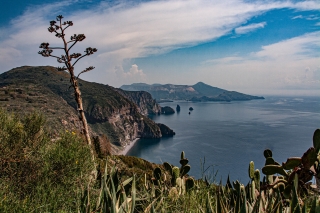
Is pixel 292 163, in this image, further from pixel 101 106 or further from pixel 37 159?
pixel 101 106

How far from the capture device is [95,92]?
140375mm

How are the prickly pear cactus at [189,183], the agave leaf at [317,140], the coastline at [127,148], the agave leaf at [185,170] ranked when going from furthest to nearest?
the coastline at [127,148]
the agave leaf at [185,170]
the prickly pear cactus at [189,183]
the agave leaf at [317,140]

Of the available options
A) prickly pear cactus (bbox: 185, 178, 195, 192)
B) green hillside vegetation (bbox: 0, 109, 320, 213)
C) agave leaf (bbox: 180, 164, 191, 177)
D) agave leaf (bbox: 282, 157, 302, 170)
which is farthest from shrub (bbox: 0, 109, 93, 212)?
agave leaf (bbox: 282, 157, 302, 170)

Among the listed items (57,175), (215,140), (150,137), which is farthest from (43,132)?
(150,137)

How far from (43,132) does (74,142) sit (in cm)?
117

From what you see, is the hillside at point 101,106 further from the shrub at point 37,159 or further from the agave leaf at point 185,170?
the agave leaf at point 185,170

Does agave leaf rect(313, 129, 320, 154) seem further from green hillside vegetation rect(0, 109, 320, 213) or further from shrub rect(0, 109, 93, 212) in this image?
shrub rect(0, 109, 93, 212)

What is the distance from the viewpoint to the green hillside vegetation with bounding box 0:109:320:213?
2924 millimetres

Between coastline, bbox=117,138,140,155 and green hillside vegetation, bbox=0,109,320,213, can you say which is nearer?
green hillside vegetation, bbox=0,109,320,213

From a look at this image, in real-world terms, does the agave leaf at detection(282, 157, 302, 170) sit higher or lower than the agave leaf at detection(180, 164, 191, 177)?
higher

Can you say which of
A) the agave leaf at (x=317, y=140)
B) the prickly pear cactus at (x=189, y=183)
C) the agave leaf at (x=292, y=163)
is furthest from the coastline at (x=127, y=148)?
the agave leaf at (x=317, y=140)

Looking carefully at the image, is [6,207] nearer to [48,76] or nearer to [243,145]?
[243,145]

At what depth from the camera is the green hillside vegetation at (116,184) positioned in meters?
2.92

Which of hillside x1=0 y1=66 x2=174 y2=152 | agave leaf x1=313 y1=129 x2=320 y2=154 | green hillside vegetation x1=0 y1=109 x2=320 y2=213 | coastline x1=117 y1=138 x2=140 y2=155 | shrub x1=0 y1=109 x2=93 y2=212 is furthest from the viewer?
hillside x1=0 y1=66 x2=174 y2=152
